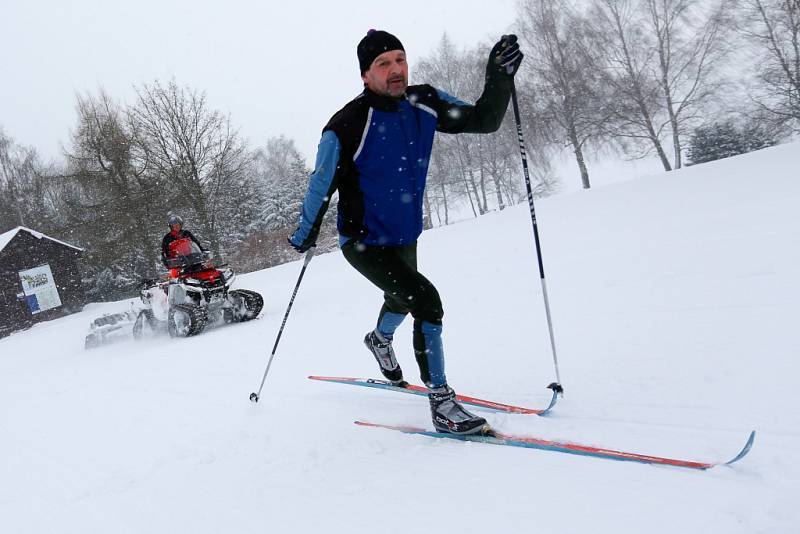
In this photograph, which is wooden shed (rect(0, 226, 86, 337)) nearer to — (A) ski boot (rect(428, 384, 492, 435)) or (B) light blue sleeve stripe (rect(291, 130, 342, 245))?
(B) light blue sleeve stripe (rect(291, 130, 342, 245))

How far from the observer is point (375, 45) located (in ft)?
9.11

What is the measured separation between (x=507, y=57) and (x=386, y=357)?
7.09ft

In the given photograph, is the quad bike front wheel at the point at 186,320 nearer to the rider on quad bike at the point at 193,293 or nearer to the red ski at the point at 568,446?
the rider on quad bike at the point at 193,293

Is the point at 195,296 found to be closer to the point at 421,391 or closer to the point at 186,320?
the point at 186,320

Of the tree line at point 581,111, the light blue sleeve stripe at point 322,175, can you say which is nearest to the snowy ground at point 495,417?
the light blue sleeve stripe at point 322,175

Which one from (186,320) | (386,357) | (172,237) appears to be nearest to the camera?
(386,357)

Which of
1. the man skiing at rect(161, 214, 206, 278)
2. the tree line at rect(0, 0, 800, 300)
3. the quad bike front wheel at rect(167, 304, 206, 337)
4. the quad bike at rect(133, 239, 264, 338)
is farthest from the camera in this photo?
the tree line at rect(0, 0, 800, 300)

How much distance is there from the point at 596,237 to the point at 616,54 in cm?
1960

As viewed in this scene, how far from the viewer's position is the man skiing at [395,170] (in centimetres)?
275

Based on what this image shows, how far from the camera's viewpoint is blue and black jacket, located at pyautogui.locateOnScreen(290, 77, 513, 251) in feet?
8.99

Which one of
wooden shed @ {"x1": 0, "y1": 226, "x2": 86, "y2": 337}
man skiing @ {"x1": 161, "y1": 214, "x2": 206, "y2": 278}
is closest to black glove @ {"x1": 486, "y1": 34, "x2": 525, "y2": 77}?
man skiing @ {"x1": 161, "y1": 214, "x2": 206, "y2": 278}

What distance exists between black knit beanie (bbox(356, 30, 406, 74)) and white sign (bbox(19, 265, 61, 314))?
26368mm

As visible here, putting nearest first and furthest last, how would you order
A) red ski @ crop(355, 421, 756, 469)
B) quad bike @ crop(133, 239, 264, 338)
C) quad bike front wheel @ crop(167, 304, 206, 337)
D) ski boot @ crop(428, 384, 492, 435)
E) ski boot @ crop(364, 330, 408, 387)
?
1. red ski @ crop(355, 421, 756, 469)
2. ski boot @ crop(428, 384, 492, 435)
3. ski boot @ crop(364, 330, 408, 387)
4. quad bike front wheel @ crop(167, 304, 206, 337)
5. quad bike @ crop(133, 239, 264, 338)

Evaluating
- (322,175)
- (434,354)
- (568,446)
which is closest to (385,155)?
(322,175)
